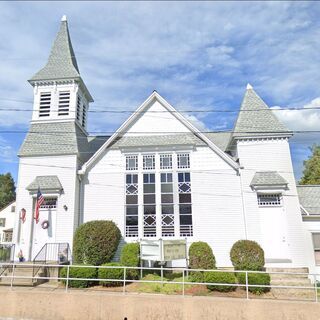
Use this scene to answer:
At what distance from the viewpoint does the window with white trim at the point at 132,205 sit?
16.4 meters

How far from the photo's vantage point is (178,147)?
1706cm

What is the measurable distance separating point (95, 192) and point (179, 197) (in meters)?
4.72

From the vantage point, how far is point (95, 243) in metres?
14.7

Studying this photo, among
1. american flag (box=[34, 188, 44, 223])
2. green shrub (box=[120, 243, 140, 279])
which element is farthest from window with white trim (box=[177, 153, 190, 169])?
american flag (box=[34, 188, 44, 223])

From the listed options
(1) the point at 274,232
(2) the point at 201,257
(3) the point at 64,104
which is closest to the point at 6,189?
(3) the point at 64,104

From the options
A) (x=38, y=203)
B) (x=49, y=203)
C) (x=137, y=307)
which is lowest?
(x=137, y=307)

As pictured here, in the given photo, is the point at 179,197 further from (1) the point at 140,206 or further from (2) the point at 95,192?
(2) the point at 95,192

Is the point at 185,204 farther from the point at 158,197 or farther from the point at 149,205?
the point at 149,205

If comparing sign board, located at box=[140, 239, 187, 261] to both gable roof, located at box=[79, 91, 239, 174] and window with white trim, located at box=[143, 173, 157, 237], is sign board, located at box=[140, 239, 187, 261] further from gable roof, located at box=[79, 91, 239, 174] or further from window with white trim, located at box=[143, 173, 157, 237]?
gable roof, located at box=[79, 91, 239, 174]

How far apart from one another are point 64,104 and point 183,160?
8457 mm

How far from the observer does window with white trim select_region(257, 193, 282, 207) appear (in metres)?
15.8

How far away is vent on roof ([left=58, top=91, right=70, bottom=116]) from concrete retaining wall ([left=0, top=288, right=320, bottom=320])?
11.2m

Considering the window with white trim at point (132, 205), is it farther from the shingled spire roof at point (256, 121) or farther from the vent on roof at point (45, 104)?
the vent on roof at point (45, 104)

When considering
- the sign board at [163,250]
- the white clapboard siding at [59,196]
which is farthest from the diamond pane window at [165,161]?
the white clapboard siding at [59,196]
